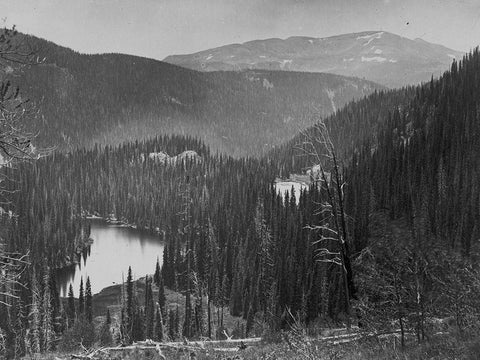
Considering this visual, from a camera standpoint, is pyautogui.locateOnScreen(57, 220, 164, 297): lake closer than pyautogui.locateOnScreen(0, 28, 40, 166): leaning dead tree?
No

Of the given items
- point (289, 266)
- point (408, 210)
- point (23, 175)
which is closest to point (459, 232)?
point (408, 210)

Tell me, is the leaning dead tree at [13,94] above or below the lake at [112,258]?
above

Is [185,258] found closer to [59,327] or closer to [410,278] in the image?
[59,327]

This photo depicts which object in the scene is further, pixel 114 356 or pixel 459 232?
pixel 459 232

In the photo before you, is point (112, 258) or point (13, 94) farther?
point (112, 258)

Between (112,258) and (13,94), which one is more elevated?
(13,94)

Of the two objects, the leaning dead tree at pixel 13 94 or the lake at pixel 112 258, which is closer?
the leaning dead tree at pixel 13 94

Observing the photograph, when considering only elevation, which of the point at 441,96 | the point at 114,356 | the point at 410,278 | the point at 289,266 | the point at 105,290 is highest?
the point at 441,96

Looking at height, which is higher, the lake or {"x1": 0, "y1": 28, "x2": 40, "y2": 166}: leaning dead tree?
{"x1": 0, "y1": 28, "x2": 40, "y2": 166}: leaning dead tree
